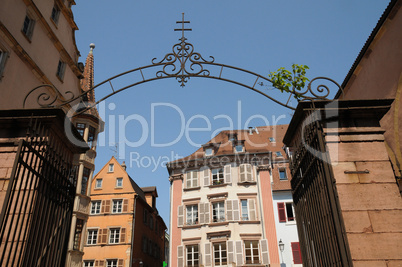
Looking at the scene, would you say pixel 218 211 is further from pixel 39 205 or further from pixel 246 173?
pixel 39 205

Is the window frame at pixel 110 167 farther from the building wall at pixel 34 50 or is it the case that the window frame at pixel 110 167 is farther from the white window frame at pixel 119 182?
the building wall at pixel 34 50

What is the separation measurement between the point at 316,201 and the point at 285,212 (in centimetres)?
2196

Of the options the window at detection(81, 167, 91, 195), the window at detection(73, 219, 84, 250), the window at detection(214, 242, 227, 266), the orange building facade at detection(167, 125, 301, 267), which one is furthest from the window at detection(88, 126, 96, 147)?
the window at detection(214, 242, 227, 266)

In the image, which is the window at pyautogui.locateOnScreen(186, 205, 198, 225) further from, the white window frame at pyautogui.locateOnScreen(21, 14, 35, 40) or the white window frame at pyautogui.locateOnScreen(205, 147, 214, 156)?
the white window frame at pyautogui.locateOnScreen(21, 14, 35, 40)

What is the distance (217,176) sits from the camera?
29578mm

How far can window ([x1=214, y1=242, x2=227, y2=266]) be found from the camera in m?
25.9

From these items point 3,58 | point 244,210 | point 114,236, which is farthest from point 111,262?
point 3,58

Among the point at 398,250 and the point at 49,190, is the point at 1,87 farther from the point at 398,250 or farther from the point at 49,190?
the point at 398,250

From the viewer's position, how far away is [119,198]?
108 ft

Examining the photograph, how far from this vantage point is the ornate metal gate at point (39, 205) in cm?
480

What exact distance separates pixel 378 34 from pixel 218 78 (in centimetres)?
511

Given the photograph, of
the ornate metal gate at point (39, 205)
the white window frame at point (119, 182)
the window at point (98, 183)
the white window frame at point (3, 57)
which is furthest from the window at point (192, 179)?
the ornate metal gate at point (39, 205)

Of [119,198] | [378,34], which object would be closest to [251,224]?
[119,198]

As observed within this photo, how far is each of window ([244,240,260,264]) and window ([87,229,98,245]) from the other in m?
14.0
